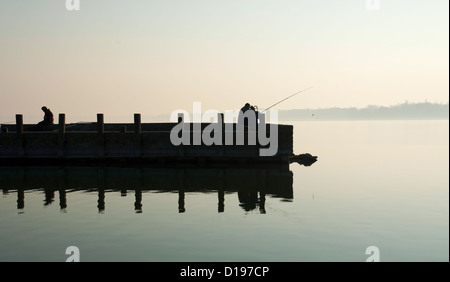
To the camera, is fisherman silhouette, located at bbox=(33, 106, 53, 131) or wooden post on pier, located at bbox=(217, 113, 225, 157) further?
fisherman silhouette, located at bbox=(33, 106, 53, 131)

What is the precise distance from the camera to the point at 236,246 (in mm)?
11383

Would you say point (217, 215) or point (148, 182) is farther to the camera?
point (148, 182)

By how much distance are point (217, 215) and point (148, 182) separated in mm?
7716

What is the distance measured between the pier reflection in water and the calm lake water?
48mm

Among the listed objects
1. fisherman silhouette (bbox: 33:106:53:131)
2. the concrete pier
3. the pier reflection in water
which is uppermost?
fisherman silhouette (bbox: 33:106:53:131)

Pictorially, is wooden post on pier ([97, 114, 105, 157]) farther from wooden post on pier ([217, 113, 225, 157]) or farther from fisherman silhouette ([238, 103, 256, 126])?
fisherman silhouette ([238, 103, 256, 126])

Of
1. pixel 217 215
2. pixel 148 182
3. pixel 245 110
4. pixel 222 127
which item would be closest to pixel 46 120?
pixel 148 182

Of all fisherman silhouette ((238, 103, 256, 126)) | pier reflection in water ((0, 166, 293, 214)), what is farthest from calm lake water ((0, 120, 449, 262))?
fisherman silhouette ((238, 103, 256, 126))

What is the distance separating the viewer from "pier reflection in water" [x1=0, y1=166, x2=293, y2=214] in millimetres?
18219

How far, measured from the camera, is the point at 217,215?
1524cm

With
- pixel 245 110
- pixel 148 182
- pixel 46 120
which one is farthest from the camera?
pixel 46 120

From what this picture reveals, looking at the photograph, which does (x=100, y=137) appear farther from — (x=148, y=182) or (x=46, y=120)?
(x=148, y=182)
